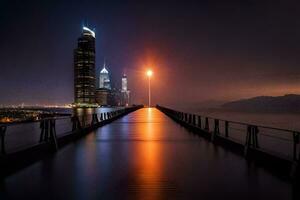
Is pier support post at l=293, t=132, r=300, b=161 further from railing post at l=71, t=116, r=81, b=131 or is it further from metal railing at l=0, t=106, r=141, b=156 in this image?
railing post at l=71, t=116, r=81, b=131

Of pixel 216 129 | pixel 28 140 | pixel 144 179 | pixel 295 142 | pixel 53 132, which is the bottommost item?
pixel 144 179

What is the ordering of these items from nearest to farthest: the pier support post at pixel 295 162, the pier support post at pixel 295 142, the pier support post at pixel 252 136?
the pier support post at pixel 295 162 < the pier support post at pixel 295 142 < the pier support post at pixel 252 136

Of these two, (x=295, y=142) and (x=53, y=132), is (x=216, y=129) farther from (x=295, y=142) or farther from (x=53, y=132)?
(x=295, y=142)

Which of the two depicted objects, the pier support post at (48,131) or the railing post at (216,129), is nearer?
the pier support post at (48,131)

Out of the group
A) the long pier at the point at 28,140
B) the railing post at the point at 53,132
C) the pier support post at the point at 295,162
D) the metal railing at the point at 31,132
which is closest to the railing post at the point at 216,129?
the long pier at the point at 28,140

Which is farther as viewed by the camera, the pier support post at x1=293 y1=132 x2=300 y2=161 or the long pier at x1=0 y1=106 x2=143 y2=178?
the long pier at x1=0 y1=106 x2=143 y2=178

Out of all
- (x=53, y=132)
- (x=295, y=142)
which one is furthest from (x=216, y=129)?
(x=295, y=142)

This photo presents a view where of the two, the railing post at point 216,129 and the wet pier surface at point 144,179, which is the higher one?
the railing post at point 216,129

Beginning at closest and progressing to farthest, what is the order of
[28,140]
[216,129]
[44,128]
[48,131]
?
[44,128] → [48,131] → [28,140] → [216,129]

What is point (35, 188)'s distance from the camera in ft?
28.3

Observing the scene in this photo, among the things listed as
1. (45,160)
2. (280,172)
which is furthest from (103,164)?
(280,172)

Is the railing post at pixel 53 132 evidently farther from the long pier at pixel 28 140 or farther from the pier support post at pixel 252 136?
the pier support post at pixel 252 136

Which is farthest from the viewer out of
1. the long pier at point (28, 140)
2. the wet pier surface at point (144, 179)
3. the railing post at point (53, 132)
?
the railing post at point (53, 132)

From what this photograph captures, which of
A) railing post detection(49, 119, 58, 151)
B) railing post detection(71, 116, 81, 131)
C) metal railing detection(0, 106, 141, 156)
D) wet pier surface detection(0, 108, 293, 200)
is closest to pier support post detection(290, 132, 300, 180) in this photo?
wet pier surface detection(0, 108, 293, 200)
